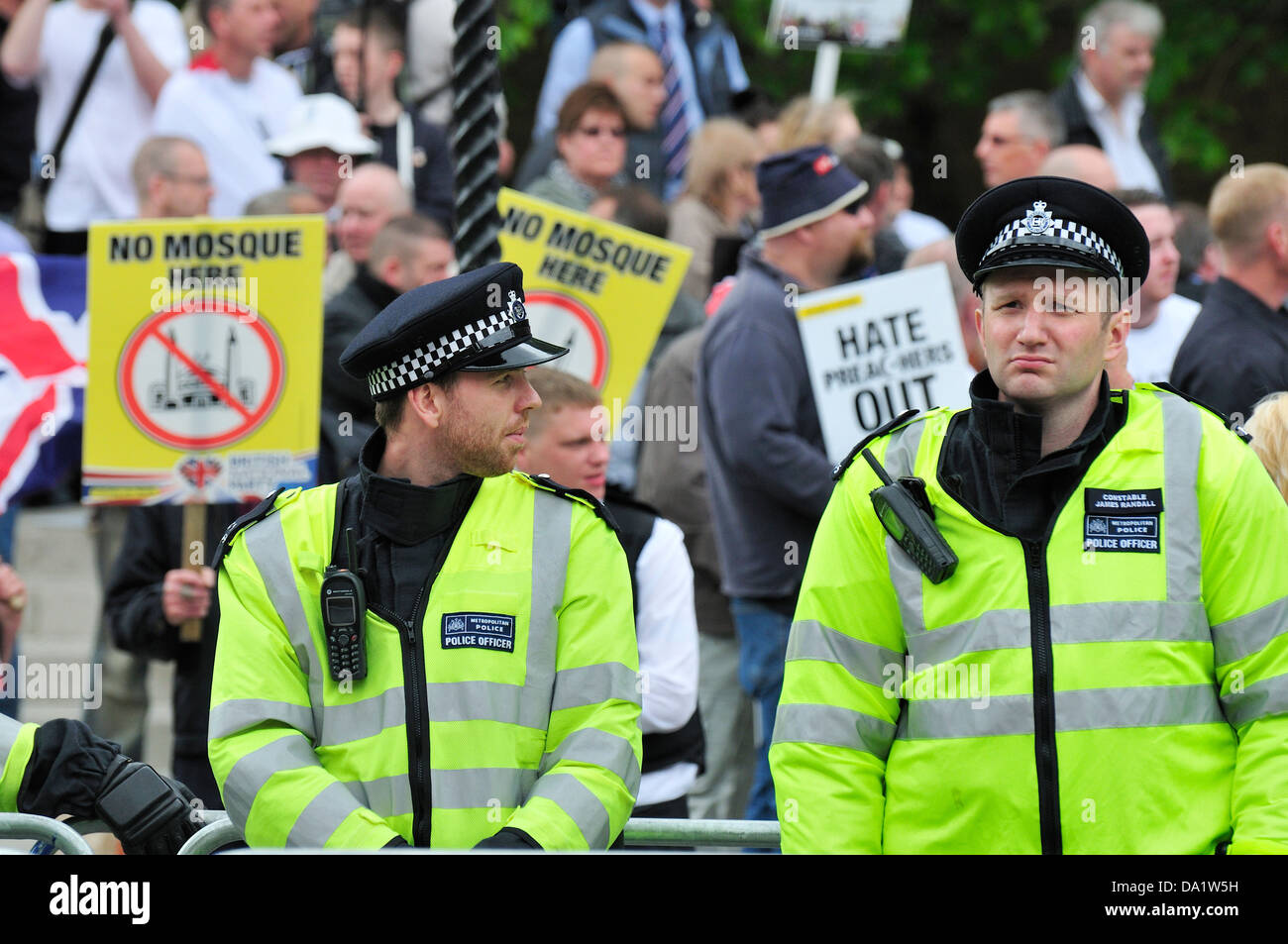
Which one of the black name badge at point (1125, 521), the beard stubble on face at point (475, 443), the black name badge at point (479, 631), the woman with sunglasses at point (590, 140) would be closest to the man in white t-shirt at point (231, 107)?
the woman with sunglasses at point (590, 140)

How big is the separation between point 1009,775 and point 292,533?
58.2 inches

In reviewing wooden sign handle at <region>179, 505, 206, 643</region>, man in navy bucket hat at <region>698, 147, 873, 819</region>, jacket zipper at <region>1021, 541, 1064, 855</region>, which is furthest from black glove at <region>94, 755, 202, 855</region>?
man in navy bucket hat at <region>698, 147, 873, 819</region>

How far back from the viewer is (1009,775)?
10.4ft

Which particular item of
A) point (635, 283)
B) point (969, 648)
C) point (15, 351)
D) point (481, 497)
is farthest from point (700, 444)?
point (969, 648)

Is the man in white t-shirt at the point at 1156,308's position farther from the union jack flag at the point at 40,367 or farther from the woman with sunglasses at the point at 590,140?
the union jack flag at the point at 40,367

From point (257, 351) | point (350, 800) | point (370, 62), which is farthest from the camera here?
point (370, 62)

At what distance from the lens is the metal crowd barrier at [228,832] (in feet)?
12.0

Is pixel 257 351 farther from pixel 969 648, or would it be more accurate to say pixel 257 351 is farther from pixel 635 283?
pixel 969 648

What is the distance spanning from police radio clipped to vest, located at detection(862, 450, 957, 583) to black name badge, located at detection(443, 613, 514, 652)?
77 centimetres

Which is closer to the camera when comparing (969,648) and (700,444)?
(969,648)

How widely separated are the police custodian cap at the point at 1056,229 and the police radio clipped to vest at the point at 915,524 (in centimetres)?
46

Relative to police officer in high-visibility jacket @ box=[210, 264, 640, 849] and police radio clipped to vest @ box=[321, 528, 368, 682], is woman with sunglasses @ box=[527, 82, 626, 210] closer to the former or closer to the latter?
police officer in high-visibility jacket @ box=[210, 264, 640, 849]
